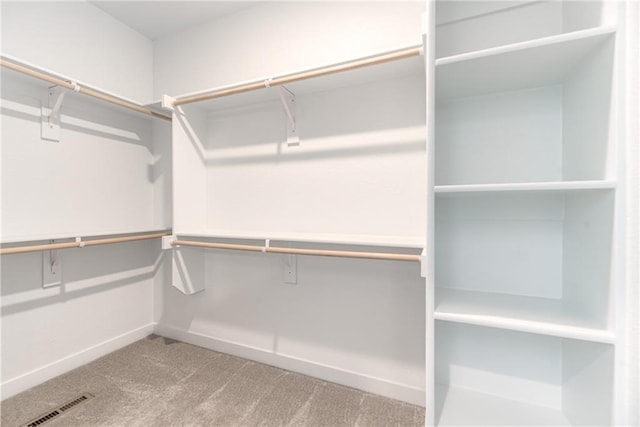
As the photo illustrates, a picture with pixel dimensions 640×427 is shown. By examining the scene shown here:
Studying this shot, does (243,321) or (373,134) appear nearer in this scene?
(373,134)

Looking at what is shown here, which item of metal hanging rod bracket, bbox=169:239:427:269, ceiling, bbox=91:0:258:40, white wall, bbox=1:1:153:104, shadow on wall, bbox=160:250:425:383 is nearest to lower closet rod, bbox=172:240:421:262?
metal hanging rod bracket, bbox=169:239:427:269

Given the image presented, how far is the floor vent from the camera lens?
1346mm

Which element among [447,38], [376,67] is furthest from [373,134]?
[447,38]

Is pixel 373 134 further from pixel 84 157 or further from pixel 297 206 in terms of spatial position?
pixel 84 157

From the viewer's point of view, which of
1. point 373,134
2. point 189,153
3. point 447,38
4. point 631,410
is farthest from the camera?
point 189,153

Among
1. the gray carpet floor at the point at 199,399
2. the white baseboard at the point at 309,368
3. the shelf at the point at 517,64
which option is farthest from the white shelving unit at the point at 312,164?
the gray carpet floor at the point at 199,399

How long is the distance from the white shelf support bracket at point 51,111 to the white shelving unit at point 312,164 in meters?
0.62

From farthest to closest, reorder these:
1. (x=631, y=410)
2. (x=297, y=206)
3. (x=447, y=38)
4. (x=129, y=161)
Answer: (x=129, y=161)
(x=297, y=206)
(x=447, y=38)
(x=631, y=410)

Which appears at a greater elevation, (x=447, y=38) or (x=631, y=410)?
(x=447, y=38)

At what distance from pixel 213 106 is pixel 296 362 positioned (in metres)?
1.69

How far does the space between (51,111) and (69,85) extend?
0.27 metres

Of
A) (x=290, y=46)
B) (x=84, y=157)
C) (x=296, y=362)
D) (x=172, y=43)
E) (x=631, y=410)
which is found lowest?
(x=296, y=362)

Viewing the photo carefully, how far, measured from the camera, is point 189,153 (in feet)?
6.26

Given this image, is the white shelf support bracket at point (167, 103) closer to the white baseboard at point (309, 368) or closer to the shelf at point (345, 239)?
the shelf at point (345, 239)
